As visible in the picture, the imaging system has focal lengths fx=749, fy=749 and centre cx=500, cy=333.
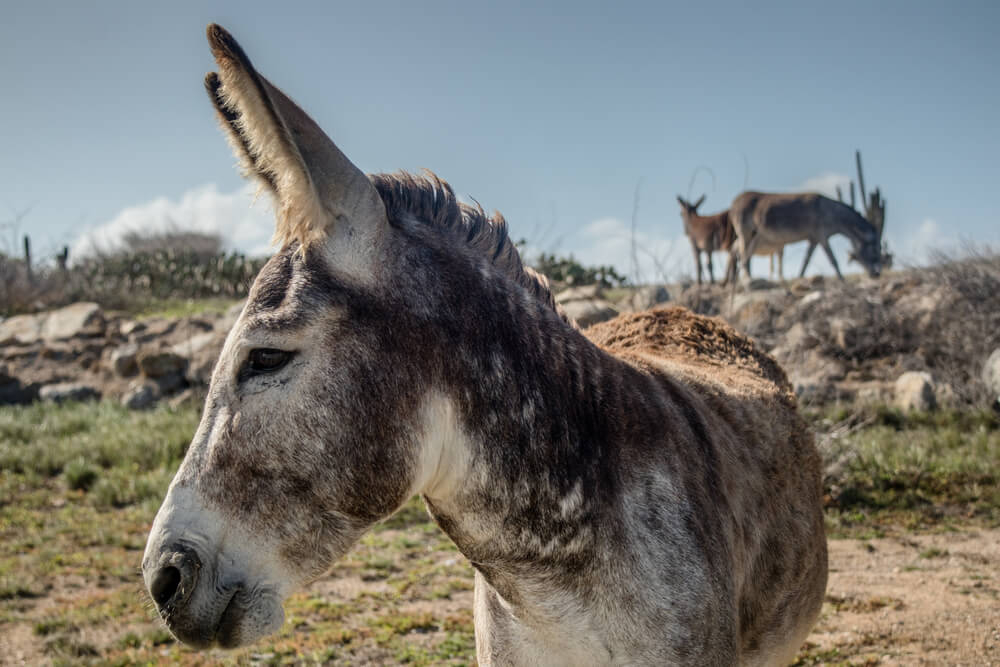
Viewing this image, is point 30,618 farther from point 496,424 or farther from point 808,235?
point 808,235

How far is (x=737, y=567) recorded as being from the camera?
2309mm

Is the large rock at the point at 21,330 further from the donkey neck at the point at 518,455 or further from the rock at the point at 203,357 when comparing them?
the donkey neck at the point at 518,455

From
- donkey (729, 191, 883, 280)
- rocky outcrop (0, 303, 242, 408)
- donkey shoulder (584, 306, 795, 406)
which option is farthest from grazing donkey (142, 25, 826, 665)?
donkey (729, 191, 883, 280)

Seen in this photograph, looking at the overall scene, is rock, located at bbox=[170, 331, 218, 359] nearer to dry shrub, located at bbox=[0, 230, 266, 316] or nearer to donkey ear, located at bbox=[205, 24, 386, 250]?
dry shrub, located at bbox=[0, 230, 266, 316]

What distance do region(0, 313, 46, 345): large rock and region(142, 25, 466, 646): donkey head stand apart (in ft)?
54.0

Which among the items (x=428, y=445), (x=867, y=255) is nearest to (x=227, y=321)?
(x=428, y=445)

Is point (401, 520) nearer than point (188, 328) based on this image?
Yes

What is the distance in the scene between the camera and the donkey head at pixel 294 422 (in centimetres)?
175

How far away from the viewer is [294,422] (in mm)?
1796

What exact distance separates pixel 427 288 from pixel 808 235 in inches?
724

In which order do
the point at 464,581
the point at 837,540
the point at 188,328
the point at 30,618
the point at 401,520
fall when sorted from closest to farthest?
1. the point at 30,618
2. the point at 464,581
3. the point at 837,540
4. the point at 401,520
5. the point at 188,328

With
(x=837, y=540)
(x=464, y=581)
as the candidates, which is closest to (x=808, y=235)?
(x=837, y=540)

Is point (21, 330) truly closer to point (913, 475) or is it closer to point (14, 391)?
point (14, 391)

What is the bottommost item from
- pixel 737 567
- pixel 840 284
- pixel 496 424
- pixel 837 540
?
pixel 837 540
